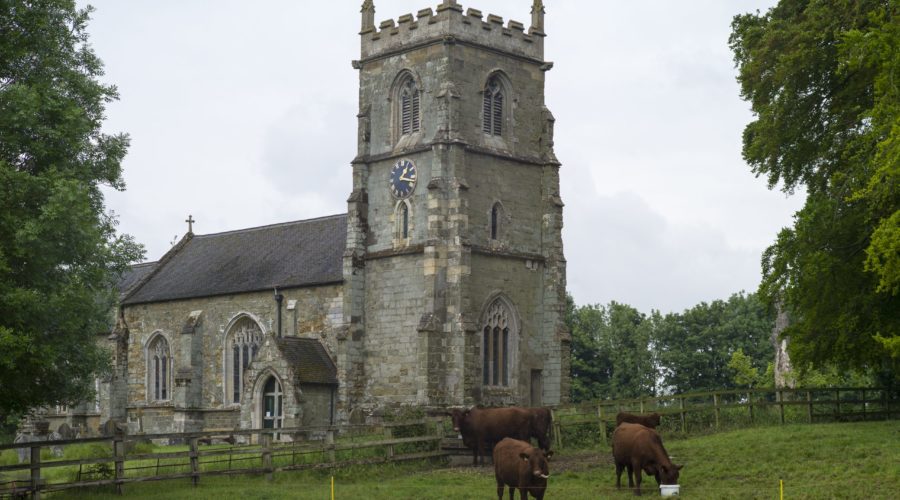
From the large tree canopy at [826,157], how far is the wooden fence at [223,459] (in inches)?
433

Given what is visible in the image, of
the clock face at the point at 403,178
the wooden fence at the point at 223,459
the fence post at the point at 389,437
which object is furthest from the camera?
the clock face at the point at 403,178

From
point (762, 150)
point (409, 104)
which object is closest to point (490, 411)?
point (762, 150)

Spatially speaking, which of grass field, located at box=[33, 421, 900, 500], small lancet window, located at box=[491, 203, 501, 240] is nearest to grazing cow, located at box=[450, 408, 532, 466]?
grass field, located at box=[33, 421, 900, 500]

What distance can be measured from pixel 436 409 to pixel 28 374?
18.1 meters

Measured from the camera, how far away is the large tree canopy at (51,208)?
26.6m

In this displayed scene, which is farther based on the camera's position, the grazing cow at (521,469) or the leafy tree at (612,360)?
the leafy tree at (612,360)

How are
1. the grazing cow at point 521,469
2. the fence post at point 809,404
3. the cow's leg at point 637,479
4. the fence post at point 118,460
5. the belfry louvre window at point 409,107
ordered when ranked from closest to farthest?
the grazing cow at point 521,469 < the cow's leg at point 637,479 < the fence post at point 118,460 < the fence post at point 809,404 < the belfry louvre window at point 409,107

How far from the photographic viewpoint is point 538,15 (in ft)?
172

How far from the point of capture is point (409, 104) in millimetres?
50531

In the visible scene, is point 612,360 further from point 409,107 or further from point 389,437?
point 389,437

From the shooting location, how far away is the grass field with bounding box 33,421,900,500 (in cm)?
2684

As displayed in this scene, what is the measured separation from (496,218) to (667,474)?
23.9 metres

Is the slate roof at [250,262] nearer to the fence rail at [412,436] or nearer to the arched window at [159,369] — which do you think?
the arched window at [159,369]

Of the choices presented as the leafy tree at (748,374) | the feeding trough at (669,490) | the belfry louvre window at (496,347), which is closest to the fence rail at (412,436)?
the belfry louvre window at (496,347)
